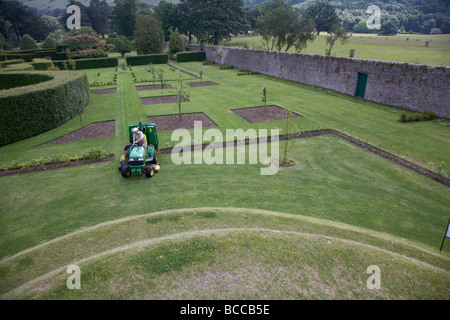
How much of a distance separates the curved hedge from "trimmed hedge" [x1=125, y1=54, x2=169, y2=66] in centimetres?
3001

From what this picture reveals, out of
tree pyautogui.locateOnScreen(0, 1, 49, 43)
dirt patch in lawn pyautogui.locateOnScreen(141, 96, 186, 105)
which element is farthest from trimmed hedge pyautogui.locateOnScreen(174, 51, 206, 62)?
tree pyautogui.locateOnScreen(0, 1, 49, 43)

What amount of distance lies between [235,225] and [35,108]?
47.0ft

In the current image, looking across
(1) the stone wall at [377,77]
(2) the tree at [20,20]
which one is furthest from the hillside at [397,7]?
(2) the tree at [20,20]

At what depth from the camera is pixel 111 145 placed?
13.4m

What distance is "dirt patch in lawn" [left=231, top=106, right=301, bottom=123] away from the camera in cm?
1683

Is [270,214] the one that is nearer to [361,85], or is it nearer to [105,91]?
[361,85]

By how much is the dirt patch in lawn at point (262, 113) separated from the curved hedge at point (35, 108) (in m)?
9.79

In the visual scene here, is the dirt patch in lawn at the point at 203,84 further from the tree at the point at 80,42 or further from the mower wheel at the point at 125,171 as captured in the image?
the tree at the point at 80,42

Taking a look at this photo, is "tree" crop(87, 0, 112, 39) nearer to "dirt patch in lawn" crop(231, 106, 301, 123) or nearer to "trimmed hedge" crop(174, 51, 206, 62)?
"trimmed hedge" crop(174, 51, 206, 62)

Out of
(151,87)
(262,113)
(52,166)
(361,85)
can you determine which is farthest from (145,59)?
(52,166)

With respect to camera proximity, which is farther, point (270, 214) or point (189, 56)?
point (189, 56)

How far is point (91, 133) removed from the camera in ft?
50.3

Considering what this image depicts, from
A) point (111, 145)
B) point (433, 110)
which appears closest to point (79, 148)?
point (111, 145)

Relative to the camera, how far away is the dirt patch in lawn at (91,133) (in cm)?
1461
